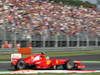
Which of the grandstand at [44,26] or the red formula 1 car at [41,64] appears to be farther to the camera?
the grandstand at [44,26]

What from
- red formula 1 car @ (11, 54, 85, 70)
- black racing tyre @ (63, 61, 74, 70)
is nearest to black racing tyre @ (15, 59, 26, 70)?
red formula 1 car @ (11, 54, 85, 70)

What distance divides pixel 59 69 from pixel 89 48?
1452cm

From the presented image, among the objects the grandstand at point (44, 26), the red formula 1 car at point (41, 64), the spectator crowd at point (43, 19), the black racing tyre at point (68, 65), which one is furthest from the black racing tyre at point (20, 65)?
the spectator crowd at point (43, 19)

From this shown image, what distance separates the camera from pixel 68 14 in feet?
90.3

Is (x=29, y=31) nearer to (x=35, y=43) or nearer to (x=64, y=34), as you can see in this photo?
(x=35, y=43)

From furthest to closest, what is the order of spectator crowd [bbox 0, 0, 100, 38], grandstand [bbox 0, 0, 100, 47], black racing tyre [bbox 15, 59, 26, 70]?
1. spectator crowd [bbox 0, 0, 100, 38]
2. grandstand [bbox 0, 0, 100, 47]
3. black racing tyre [bbox 15, 59, 26, 70]

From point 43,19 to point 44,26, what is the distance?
44.3 inches

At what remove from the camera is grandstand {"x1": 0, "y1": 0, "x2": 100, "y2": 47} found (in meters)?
21.4

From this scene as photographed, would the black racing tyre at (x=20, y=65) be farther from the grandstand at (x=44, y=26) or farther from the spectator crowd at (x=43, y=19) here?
the spectator crowd at (x=43, y=19)

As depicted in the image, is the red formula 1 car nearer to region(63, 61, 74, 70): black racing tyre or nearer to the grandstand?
region(63, 61, 74, 70): black racing tyre

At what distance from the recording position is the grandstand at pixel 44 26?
21375mm

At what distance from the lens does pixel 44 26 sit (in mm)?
23047

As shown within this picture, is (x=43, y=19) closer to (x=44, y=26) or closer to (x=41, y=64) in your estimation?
(x=44, y=26)

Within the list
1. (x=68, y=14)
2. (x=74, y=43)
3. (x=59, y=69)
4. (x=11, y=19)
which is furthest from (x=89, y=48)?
(x=59, y=69)
